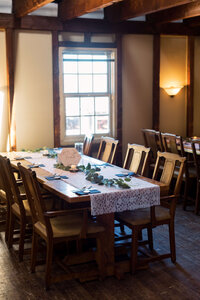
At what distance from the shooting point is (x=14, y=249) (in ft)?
14.6

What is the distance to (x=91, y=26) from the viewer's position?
22.7 ft

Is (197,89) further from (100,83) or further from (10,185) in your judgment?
(10,185)

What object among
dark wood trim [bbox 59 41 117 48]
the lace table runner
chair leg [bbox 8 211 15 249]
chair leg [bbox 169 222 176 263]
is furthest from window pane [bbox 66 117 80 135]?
chair leg [bbox 169 222 176 263]

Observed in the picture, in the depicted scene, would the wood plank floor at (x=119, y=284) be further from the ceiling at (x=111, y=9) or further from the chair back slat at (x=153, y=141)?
the ceiling at (x=111, y=9)

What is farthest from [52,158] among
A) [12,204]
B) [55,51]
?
[55,51]

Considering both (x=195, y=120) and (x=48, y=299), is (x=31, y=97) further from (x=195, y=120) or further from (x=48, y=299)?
(x=48, y=299)

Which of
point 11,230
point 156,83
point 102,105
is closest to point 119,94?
point 102,105

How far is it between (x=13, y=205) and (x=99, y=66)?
11.3 ft

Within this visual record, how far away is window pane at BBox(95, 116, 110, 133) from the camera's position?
7286 millimetres

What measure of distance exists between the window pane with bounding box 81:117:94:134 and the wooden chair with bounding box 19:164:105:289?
3405mm

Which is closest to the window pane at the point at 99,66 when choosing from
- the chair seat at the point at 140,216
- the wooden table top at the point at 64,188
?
the wooden table top at the point at 64,188

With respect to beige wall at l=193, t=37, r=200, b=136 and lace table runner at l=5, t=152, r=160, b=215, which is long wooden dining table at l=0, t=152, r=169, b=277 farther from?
beige wall at l=193, t=37, r=200, b=136

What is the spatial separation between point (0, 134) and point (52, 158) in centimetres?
143

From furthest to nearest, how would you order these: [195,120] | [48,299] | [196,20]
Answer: [195,120], [196,20], [48,299]
